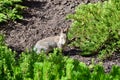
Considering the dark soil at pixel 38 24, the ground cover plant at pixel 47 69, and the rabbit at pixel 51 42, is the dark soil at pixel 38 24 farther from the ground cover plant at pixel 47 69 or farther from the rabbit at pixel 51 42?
the ground cover plant at pixel 47 69

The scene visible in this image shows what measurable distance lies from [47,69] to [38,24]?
5.15 metres

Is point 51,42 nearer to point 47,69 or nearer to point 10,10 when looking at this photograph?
point 10,10

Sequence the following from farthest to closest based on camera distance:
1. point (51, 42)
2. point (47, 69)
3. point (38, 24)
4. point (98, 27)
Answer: point (38, 24), point (51, 42), point (98, 27), point (47, 69)

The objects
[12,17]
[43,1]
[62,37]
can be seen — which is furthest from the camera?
[43,1]

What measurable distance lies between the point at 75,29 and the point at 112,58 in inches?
30.2

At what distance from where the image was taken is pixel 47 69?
3.48m

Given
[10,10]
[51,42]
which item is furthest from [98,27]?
[10,10]

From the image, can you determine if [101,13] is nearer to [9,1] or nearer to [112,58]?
[112,58]

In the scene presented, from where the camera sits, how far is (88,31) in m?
6.59

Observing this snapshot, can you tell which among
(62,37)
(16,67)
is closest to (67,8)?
(62,37)

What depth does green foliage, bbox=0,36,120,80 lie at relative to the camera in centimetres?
349

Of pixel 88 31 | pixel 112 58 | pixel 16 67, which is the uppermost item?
pixel 16 67

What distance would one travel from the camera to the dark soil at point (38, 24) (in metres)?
7.85

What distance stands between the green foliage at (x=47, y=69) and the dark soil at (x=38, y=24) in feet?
9.63
